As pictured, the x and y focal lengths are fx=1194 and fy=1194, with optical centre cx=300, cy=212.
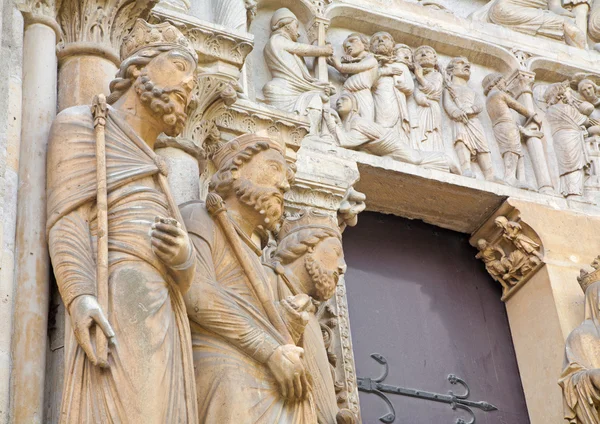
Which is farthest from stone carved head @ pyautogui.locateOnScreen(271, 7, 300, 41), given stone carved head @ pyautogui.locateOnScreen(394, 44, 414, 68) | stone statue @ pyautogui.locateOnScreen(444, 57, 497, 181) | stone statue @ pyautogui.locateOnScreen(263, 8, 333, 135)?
stone statue @ pyautogui.locateOnScreen(444, 57, 497, 181)

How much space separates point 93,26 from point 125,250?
1326mm

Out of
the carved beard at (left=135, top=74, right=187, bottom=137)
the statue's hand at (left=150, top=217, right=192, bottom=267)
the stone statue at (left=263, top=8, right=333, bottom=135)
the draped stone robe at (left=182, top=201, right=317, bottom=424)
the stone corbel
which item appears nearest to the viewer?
the statue's hand at (left=150, top=217, right=192, bottom=267)

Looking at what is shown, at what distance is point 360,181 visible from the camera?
7.25 meters

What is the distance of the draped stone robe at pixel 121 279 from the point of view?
3.78 meters

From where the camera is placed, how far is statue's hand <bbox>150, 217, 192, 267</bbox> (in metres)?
4.04

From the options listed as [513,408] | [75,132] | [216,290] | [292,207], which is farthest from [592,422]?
[75,132]

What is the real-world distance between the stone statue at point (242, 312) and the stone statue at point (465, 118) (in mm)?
2826

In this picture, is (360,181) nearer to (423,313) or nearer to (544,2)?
(423,313)

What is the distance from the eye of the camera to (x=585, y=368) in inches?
249

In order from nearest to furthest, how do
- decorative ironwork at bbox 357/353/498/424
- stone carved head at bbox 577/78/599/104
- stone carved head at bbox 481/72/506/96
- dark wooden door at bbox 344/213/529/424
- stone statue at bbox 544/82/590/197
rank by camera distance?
decorative ironwork at bbox 357/353/498/424 → dark wooden door at bbox 344/213/529/424 → stone statue at bbox 544/82/590/197 → stone carved head at bbox 481/72/506/96 → stone carved head at bbox 577/78/599/104

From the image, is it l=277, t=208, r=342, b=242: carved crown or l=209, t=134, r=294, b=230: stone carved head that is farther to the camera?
l=277, t=208, r=342, b=242: carved crown

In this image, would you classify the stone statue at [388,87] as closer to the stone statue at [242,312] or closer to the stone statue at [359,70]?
the stone statue at [359,70]

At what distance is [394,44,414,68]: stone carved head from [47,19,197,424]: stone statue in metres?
3.33

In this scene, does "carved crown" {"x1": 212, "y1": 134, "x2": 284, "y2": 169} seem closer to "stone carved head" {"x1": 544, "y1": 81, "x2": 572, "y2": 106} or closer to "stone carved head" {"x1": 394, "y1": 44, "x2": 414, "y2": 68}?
"stone carved head" {"x1": 394, "y1": 44, "x2": 414, "y2": 68}
